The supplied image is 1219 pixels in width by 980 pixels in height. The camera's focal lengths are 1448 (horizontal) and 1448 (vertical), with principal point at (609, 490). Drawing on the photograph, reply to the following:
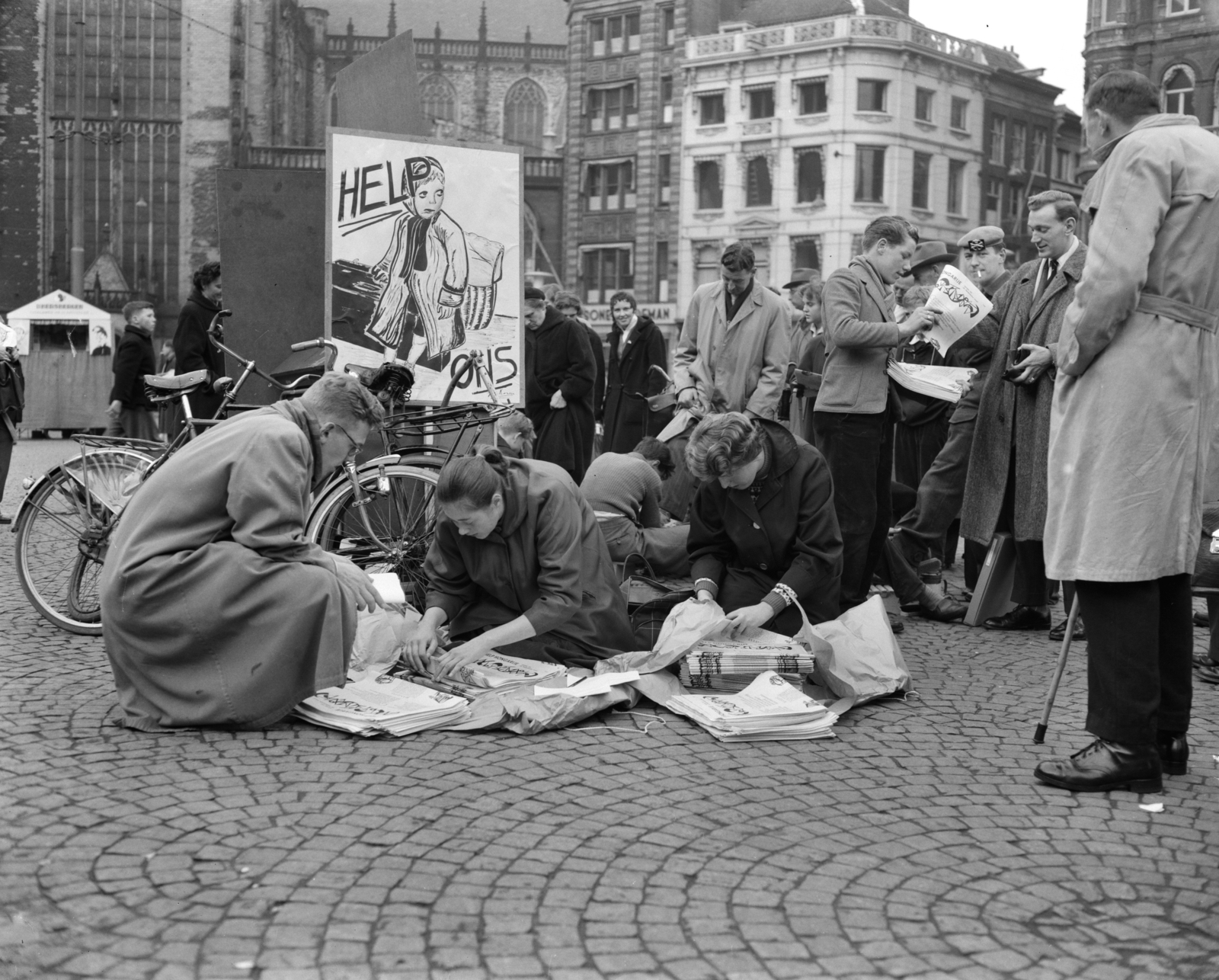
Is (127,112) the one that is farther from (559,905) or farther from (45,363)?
(559,905)

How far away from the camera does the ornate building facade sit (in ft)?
128

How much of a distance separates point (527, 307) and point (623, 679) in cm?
605

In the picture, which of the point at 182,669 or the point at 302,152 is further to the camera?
the point at 302,152

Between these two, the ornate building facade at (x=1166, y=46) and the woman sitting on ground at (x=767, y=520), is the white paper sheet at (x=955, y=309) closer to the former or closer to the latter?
the woman sitting on ground at (x=767, y=520)

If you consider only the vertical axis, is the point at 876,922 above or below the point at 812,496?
below

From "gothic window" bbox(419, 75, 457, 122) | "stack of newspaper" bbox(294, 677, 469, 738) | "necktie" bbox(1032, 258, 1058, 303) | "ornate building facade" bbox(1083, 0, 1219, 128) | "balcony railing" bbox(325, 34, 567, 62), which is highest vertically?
"balcony railing" bbox(325, 34, 567, 62)

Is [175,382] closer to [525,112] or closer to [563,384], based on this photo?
[563,384]

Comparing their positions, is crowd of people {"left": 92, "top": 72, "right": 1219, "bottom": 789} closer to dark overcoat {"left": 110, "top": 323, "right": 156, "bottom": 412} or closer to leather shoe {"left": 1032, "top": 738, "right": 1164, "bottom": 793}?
leather shoe {"left": 1032, "top": 738, "right": 1164, "bottom": 793}

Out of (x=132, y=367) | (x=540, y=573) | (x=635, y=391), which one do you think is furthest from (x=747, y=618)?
(x=132, y=367)

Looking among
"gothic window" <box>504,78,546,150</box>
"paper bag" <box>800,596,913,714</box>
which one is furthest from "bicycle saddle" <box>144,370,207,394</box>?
"gothic window" <box>504,78,546,150</box>

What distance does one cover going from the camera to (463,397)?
880 cm

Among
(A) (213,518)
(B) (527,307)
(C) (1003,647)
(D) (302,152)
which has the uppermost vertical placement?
(D) (302,152)

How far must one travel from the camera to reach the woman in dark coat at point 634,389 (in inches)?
524

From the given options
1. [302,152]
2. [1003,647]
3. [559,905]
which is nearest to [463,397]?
[1003,647]
